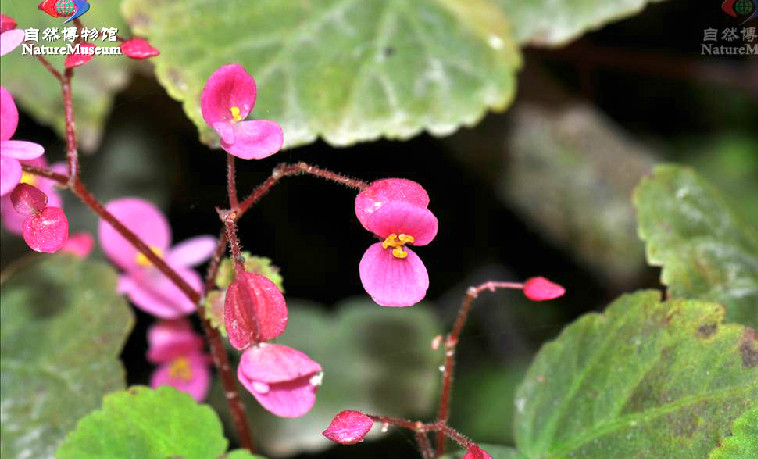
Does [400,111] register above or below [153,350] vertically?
above

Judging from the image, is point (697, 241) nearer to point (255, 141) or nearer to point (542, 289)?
point (542, 289)

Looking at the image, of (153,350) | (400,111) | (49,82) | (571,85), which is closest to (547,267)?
(571,85)

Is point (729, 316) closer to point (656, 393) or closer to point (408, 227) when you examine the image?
point (656, 393)

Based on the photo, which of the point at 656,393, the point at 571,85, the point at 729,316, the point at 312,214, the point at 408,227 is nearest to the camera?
the point at 408,227

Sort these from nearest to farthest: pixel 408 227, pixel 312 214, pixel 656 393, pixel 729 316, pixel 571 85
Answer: pixel 408 227 < pixel 656 393 < pixel 729 316 < pixel 312 214 < pixel 571 85

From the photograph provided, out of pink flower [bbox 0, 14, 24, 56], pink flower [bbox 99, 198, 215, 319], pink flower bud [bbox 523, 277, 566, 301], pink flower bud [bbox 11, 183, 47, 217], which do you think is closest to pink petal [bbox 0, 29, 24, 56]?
pink flower [bbox 0, 14, 24, 56]

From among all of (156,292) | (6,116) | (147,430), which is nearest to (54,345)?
(156,292)

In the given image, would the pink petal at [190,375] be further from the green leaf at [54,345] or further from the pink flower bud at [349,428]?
the pink flower bud at [349,428]

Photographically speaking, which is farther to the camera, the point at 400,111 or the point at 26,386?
the point at 400,111
